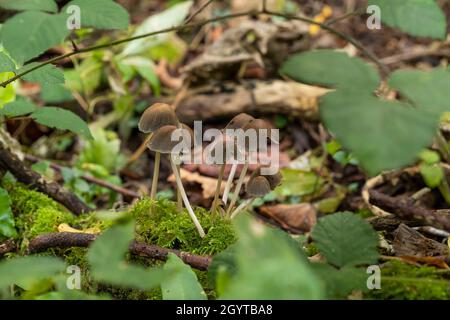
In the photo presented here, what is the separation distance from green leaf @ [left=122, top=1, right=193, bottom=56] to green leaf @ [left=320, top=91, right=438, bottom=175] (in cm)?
332

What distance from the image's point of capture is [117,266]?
117cm

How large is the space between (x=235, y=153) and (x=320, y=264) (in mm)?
786

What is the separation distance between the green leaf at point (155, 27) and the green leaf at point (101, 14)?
274 centimetres

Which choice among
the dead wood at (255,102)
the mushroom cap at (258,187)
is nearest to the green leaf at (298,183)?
the dead wood at (255,102)

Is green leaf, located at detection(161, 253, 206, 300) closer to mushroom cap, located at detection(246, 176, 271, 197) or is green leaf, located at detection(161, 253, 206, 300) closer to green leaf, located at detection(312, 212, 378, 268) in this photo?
green leaf, located at detection(312, 212, 378, 268)

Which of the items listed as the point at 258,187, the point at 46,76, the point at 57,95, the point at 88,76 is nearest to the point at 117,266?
the point at 46,76

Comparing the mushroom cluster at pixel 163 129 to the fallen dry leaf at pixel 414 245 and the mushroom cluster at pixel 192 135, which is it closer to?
the mushroom cluster at pixel 192 135

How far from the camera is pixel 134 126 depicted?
4.33m

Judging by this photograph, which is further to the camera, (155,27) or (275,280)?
(155,27)

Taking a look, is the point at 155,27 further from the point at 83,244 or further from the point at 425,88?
the point at 425,88

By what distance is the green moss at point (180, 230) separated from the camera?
2.03 metres

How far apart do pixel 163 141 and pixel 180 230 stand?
0.34 meters
